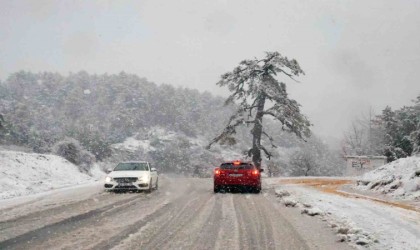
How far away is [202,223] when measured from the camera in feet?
33.1

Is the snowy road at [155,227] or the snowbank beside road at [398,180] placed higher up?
the snowbank beside road at [398,180]

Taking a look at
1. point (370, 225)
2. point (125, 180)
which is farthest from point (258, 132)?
point (370, 225)

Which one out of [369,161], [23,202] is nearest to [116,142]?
[369,161]

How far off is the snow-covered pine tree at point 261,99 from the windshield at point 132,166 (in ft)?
59.2

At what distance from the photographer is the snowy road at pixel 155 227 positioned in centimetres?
756

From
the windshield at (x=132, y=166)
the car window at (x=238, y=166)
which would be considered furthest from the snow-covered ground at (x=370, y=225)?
the windshield at (x=132, y=166)

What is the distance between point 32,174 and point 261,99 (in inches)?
862

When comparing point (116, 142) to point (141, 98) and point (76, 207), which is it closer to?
point (141, 98)

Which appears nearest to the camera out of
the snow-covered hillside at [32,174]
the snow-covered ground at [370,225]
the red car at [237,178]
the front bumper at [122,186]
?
the snow-covered ground at [370,225]

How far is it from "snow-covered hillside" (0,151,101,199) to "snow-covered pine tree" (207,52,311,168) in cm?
1552

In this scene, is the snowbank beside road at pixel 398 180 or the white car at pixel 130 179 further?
the white car at pixel 130 179

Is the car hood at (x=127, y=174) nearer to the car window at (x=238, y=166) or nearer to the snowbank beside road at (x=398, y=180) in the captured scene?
the car window at (x=238, y=166)

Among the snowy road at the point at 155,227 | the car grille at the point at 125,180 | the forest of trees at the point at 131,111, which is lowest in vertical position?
the snowy road at the point at 155,227

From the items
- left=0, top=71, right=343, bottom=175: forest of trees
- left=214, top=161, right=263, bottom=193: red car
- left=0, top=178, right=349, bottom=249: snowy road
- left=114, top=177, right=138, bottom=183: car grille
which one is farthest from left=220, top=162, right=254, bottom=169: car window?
left=0, top=71, right=343, bottom=175: forest of trees
